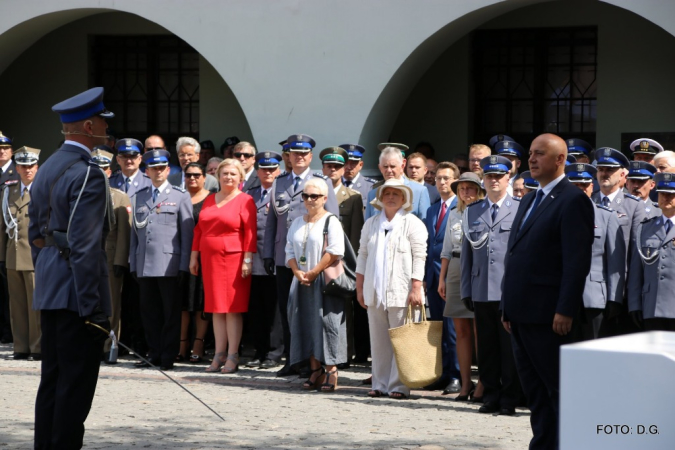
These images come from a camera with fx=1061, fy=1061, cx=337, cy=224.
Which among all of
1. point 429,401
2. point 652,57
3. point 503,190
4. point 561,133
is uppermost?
point 652,57

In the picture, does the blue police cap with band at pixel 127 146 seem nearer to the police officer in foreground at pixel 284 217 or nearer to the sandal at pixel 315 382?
the police officer in foreground at pixel 284 217

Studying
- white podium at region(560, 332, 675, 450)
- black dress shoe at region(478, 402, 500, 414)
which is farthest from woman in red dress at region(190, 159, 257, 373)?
white podium at region(560, 332, 675, 450)

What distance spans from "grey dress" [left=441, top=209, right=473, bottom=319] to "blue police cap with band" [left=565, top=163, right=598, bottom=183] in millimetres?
911

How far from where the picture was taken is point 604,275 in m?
7.62

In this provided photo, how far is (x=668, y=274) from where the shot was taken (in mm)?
7441

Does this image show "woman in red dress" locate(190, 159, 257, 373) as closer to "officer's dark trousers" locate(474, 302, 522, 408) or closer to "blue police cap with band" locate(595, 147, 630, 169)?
"officer's dark trousers" locate(474, 302, 522, 408)

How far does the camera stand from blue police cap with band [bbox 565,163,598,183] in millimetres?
7855

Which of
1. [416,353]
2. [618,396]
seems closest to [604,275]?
[416,353]

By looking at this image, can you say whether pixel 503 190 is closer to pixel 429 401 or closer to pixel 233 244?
pixel 429 401

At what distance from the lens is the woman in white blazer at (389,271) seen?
804cm

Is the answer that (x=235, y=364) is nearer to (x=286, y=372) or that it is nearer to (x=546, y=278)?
(x=286, y=372)

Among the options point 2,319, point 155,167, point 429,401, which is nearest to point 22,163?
point 155,167

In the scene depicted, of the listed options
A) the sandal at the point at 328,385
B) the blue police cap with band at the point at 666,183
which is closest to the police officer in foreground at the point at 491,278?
the blue police cap with band at the point at 666,183

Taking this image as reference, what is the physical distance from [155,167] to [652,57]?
21.3 feet
